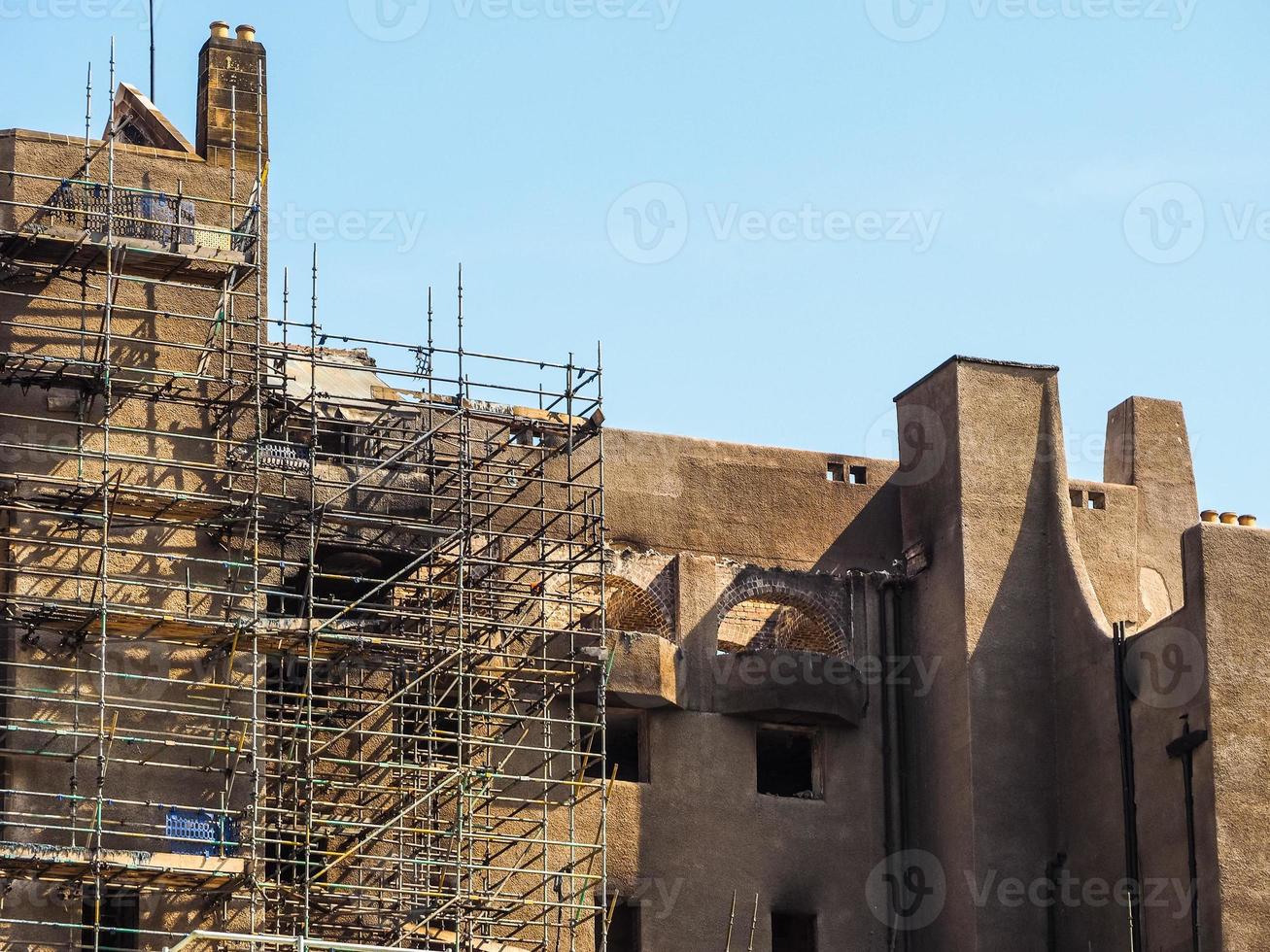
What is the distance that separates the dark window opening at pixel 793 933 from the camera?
37.9 meters

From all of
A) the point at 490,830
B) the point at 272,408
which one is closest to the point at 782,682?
the point at 490,830

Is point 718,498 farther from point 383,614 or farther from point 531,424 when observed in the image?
point 383,614

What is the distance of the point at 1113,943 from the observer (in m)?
36.3

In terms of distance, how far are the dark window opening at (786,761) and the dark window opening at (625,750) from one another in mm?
1829

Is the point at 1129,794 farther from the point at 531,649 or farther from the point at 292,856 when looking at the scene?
the point at 292,856

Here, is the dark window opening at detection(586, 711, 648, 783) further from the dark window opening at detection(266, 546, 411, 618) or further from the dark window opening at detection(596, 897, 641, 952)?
the dark window opening at detection(266, 546, 411, 618)

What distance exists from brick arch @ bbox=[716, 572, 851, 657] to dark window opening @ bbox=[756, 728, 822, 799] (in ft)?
4.22

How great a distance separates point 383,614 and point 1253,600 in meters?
11.3

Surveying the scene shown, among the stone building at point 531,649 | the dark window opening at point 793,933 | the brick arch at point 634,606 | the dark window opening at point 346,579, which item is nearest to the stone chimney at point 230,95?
the stone building at point 531,649

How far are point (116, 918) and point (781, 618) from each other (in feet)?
36.3

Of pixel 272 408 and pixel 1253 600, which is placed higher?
pixel 272 408

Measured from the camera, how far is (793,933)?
38562mm

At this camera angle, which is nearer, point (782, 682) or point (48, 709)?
point (48, 709)

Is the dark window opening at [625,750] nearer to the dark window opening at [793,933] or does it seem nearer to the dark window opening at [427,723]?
the dark window opening at [427,723]
